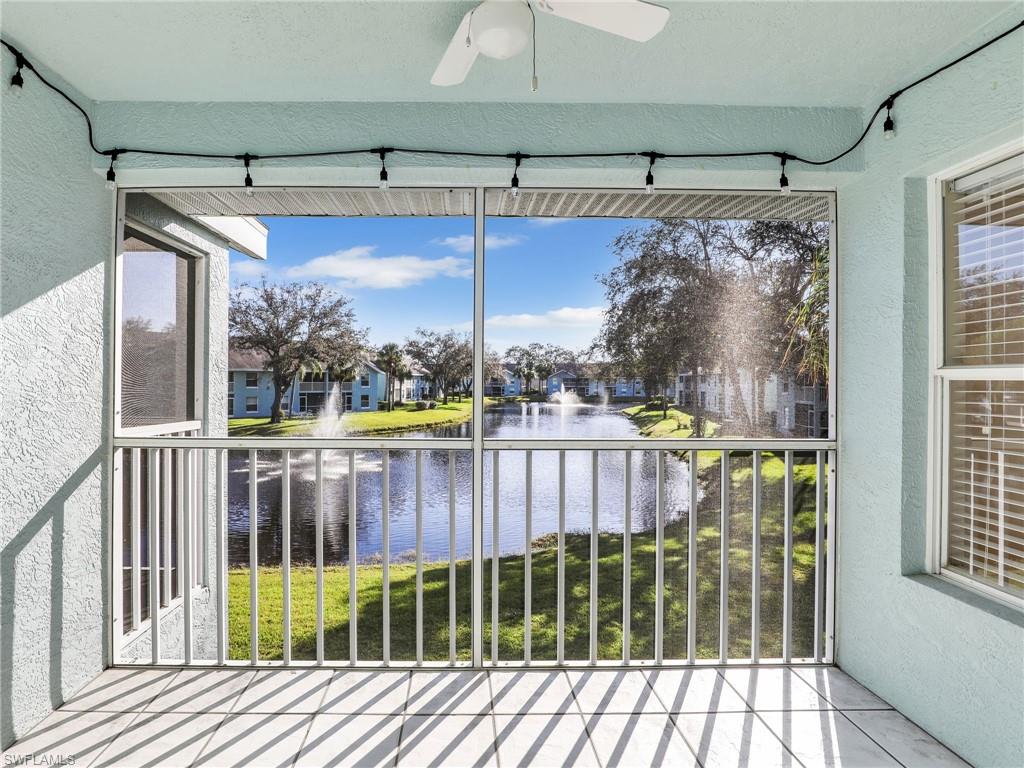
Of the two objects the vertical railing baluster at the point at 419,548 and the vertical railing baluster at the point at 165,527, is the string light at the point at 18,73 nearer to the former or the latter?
the vertical railing baluster at the point at 165,527

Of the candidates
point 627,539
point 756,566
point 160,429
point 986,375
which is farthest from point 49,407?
point 986,375

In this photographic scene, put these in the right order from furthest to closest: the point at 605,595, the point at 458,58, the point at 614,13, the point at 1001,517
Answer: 1. the point at 605,595
2. the point at 1001,517
3. the point at 458,58
4. the point at 614,13

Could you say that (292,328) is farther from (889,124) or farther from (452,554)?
(889,124)

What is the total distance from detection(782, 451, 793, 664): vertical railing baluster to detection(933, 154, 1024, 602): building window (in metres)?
0.58

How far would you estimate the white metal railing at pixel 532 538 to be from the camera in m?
2.61

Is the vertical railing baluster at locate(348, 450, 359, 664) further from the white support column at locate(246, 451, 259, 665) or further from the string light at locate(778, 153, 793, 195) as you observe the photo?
the string light at locate(778, 153, 793, 195)

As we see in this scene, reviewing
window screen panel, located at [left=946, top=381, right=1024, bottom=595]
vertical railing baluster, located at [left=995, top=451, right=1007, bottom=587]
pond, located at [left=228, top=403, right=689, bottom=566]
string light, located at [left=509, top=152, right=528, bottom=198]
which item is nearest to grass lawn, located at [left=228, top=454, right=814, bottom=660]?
pond, located at [left=228, top=403, right=689, bottom=566]

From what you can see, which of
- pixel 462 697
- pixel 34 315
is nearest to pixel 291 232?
pixel 34 315

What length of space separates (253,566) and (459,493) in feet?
3.20

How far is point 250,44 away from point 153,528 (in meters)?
2.03

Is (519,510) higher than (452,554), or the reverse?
(519,510)

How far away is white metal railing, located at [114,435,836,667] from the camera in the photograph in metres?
2.61

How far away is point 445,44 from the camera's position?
2.02m

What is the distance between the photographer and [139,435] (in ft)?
8.64
